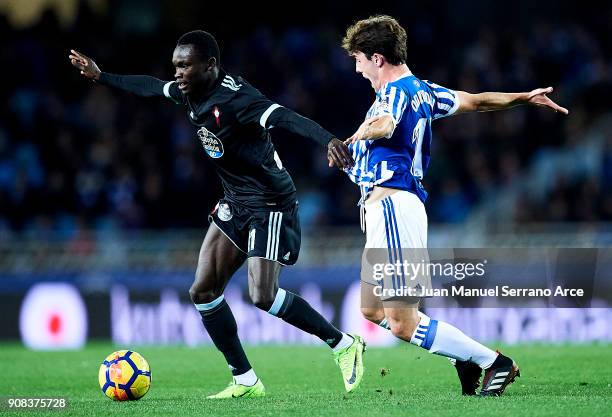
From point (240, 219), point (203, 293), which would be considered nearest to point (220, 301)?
point (203, 293)

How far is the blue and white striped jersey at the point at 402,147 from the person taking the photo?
21.7ft

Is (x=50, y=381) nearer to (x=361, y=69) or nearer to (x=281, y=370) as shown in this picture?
(x=281, y=370)

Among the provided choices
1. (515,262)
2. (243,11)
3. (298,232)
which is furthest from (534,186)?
(298,232)

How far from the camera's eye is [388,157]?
6660 mm

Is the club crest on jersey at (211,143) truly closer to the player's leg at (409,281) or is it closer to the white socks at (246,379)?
the player's leg at (409,281)

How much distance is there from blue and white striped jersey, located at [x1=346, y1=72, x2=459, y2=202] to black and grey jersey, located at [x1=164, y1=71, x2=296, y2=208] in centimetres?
75

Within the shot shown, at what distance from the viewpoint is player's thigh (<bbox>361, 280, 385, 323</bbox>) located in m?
6.93

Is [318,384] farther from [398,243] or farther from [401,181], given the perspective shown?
[401,181]

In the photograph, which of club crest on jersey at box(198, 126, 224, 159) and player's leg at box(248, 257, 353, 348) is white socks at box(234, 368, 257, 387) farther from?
club crest on jersey at box(198, 126, 224, 159)

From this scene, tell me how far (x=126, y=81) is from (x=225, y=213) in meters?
1.32

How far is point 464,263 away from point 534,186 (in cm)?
636

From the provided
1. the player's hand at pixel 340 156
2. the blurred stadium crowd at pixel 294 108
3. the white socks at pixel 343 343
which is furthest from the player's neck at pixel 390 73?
the blurred stadium crowd at pixel 294 108

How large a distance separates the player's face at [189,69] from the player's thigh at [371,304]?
170 cm

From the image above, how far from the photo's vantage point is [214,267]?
748 cm
